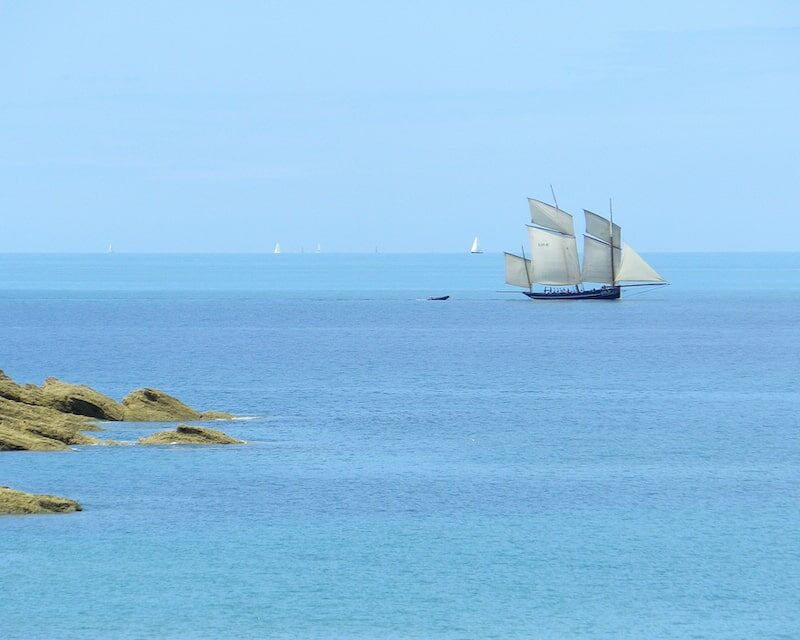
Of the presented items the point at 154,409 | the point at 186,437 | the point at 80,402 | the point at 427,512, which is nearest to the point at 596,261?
the point at 154,409

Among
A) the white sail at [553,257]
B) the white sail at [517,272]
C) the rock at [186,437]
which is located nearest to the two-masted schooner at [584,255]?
the white sail at [553,257]

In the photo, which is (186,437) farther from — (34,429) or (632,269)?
(632,269)

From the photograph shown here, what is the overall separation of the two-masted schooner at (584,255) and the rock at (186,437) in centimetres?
11528

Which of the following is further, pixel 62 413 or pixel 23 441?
pixel 62 413

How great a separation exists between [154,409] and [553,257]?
388 feet

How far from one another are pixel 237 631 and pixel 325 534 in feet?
29.7

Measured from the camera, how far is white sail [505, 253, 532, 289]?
18512 cm

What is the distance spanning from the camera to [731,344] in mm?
113938

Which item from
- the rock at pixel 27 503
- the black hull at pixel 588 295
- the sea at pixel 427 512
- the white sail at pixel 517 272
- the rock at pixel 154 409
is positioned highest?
the white sail at pixel 517 272

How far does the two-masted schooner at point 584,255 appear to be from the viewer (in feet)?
561

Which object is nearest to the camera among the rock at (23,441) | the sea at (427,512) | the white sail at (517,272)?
the sea at (427,512)

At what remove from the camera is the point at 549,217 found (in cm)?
17450

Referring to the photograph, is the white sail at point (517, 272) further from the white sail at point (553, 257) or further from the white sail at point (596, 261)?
the white sail at point (596, 261)

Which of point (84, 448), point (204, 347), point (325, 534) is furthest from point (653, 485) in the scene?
point (204, 347)
